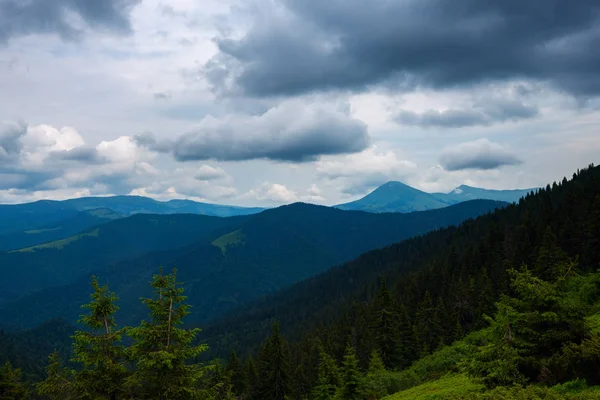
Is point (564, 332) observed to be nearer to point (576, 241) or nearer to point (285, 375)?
point (285, 375)

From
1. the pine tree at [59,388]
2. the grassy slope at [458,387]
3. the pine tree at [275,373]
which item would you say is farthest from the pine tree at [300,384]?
the pine tree at [59,388]

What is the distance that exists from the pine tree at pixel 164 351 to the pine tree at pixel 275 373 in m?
38.7

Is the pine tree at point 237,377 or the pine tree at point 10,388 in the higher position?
the pine tree at point 10,388

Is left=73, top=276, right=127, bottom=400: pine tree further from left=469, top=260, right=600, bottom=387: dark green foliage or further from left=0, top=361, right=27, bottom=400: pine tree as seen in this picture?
left=0, top=361, right=27, bottom=400: pine tree

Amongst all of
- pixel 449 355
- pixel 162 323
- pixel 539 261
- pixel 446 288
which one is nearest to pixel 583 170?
pixel 446 288

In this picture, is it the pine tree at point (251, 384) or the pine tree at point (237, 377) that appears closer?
the pine tree at point (251, 384)

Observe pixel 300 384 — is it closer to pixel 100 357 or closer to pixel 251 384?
pixel 251 384

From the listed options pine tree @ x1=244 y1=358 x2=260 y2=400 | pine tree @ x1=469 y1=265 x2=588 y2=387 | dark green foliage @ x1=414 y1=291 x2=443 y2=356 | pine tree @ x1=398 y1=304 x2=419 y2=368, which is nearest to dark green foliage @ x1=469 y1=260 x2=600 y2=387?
pine tree @ x1=469 y1=265 x2=588 y2=387

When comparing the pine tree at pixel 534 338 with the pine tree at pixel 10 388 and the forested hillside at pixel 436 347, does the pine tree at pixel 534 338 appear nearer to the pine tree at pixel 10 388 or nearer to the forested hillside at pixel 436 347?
the forested hillside at pixel 436 347

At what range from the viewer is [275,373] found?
57594mm

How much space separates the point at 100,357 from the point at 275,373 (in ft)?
142

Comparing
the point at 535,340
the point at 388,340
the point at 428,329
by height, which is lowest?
the point at 428,329

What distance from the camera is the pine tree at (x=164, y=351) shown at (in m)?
18.2

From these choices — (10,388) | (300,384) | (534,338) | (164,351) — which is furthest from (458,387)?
(300,384)
